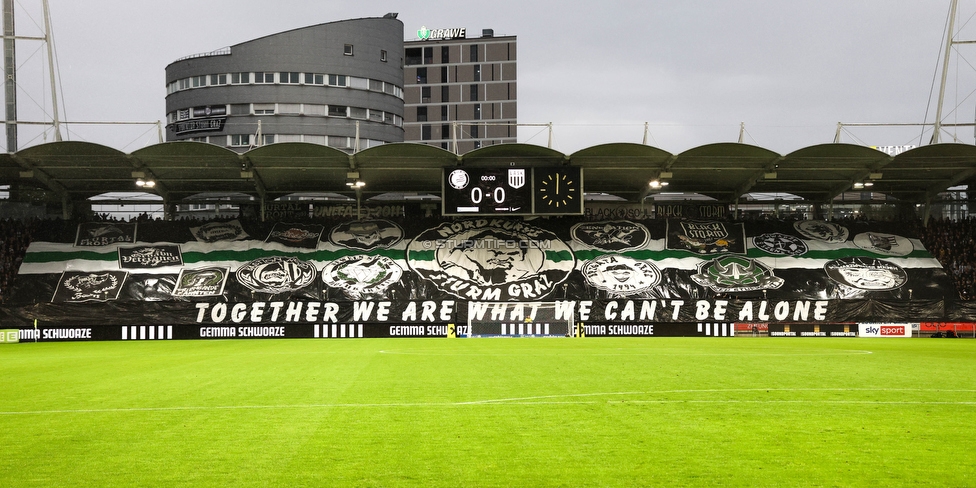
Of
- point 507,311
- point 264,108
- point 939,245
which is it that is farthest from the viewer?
point 264,108

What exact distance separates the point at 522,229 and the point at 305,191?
12869mm

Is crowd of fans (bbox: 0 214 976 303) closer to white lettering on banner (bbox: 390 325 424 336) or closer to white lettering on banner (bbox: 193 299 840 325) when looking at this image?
white lettering on banner (bbox: 193 299 840 325)

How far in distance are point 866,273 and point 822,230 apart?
4.29 meters

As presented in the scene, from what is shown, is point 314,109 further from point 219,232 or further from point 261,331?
point 261,331

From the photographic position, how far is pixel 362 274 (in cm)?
4034

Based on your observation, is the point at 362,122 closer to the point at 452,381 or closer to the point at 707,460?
the point at 452,381

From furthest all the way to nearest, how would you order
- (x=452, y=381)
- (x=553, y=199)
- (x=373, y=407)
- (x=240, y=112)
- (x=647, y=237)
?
1. (x=240, y=112)
2. (x=647, y=237)
3. (x=553, y=199)
4. (x=452, y=381)
5. (x=373, y=407)

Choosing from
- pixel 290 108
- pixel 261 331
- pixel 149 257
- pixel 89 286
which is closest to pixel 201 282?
pixel 149 257

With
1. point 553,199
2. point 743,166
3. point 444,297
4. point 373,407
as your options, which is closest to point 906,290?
point 743,166

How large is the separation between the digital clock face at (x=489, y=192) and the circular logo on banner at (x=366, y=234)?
5.37 metres

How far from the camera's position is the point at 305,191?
45.8 metres

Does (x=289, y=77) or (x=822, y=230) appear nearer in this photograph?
(x=822, y=230)

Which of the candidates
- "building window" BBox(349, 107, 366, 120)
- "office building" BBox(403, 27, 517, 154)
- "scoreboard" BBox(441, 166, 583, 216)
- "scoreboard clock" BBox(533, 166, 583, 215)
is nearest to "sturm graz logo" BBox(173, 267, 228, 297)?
"scoreboard" BBox(441, 166, 583, 216)

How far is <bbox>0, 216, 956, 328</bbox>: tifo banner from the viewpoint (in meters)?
36.0
